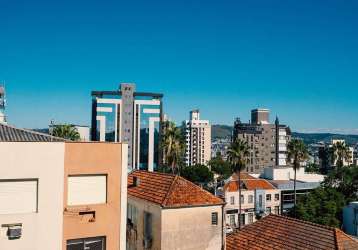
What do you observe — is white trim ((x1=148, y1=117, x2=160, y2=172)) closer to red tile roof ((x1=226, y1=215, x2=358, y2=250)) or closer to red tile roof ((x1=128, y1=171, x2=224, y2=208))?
red tile roof ((x1=226, y1=215, x2=358, y2=250))

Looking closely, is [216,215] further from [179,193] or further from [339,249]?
[339,249]

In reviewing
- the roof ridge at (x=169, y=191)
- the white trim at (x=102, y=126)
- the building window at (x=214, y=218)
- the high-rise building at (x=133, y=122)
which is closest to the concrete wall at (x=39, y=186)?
the roof ridge at (x=169, y=191)

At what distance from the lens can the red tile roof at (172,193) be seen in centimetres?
3040

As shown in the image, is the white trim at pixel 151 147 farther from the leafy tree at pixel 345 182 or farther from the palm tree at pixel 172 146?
the palm tree at pixel 172 146

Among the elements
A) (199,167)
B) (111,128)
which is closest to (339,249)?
(199,167)

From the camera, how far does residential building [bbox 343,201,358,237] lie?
66.4 m

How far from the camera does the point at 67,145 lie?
17766 millimetres

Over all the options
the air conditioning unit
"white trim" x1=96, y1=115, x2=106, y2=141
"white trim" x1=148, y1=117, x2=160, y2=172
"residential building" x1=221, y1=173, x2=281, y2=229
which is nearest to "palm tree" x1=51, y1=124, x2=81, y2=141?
the air conditioning unit

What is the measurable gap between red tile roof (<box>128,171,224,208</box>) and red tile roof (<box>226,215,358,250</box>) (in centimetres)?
596

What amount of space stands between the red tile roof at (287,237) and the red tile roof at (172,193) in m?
5.96

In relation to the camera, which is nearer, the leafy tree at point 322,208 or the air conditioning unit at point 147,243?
the air conditioning unit at point 147,243

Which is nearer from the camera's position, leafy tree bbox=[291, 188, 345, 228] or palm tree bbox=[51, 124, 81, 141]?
palm tree bbox=[51, 124, 81, 141]

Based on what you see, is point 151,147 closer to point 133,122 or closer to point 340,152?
point 133,122

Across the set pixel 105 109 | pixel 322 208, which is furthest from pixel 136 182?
pixel 105 109
